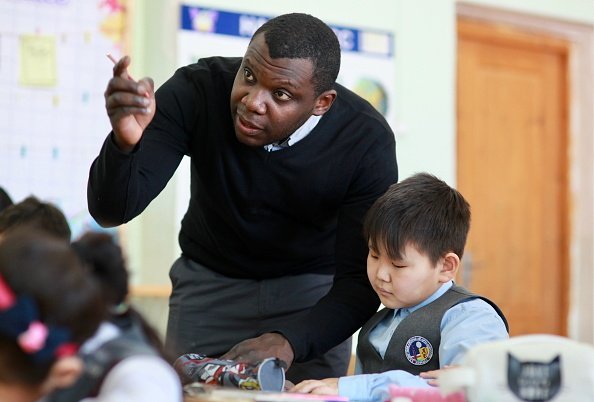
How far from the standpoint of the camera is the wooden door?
4586 mm

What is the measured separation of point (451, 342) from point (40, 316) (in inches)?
29.3

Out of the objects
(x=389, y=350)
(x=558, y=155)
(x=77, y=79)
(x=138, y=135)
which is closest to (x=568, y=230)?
(x=558, y=155)

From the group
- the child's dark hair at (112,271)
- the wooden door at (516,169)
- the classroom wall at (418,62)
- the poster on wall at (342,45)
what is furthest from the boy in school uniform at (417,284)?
the wooden door at (516,169)

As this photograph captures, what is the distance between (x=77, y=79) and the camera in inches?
123

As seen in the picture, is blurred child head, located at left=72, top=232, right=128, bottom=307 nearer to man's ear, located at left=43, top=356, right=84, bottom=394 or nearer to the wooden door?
man's ear, located at left=43, top=356, right=84, bottom=394

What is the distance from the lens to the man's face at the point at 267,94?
5.26 ft

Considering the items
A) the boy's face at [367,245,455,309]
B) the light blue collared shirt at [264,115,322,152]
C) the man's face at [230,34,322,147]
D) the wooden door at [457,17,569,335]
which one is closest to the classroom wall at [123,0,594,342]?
the wooden door at [457,17,569,335]

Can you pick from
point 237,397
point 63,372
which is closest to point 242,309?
point 237,397

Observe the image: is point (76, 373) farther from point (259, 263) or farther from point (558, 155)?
point (558, 155)

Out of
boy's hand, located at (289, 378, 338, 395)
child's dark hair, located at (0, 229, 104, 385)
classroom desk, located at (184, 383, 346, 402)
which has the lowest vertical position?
boy's hand, located at (289, 378, 338, 395)

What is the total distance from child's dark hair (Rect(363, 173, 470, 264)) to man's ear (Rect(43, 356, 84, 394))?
0.82 metres

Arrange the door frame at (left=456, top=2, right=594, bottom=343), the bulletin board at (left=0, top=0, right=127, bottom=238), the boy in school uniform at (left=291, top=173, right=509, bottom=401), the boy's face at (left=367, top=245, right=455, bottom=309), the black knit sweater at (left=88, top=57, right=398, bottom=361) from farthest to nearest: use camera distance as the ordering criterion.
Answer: the door frame at (left=456, top=2, right=594, bottom=343) → the bulletin board at (left=0, top=0, right=127, bottom=238) → the black knit sweater at (left=88, top=57, right=398, bottom=361) → the boy's face at (left=367, top=245, right=455, bottom=309) → the boy in school uniform at (left=291, top=173, right=509, bottom=401)

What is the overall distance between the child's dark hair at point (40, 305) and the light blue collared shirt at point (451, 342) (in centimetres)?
56

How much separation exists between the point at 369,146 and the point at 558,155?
3366 mm
